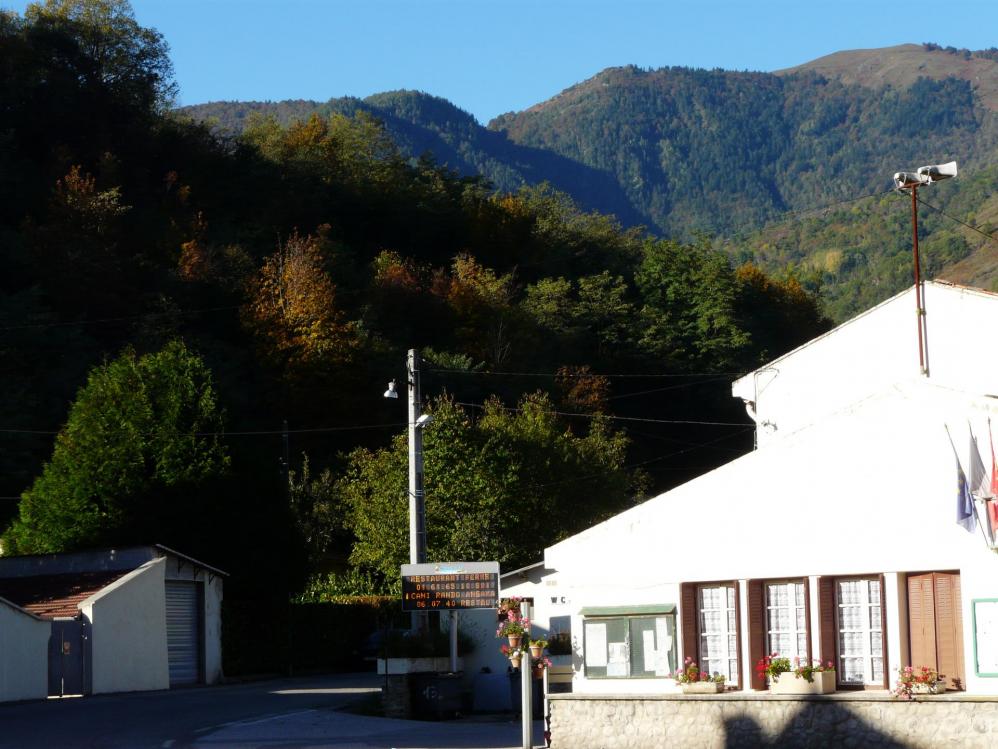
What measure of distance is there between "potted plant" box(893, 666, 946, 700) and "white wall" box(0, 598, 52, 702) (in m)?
22.8

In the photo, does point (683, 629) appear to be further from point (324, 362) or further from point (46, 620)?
point (324, 362)

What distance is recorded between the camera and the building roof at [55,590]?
3609cm

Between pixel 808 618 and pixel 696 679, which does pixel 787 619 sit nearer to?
pixel 808 618

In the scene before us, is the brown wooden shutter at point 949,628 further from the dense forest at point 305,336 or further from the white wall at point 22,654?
the dense forest at point 305,336

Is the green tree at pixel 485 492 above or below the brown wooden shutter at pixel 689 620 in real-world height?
above

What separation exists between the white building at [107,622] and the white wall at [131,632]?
0.08 feet

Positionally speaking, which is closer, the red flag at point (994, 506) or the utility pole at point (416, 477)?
the red flag at point (994, 506)

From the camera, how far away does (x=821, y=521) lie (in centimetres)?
1898

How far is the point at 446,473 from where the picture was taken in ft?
157

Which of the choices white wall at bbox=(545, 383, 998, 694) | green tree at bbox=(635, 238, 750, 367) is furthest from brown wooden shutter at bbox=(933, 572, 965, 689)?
green tree at bbox=(635, 238, 750, 367)

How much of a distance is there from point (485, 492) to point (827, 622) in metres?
29.4

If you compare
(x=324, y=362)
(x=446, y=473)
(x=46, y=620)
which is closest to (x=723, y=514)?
(x=46, y=620)

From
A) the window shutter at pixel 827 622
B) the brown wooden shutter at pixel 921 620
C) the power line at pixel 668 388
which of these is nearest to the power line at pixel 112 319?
the power line at pixel 668 388

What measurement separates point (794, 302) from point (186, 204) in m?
39.1
